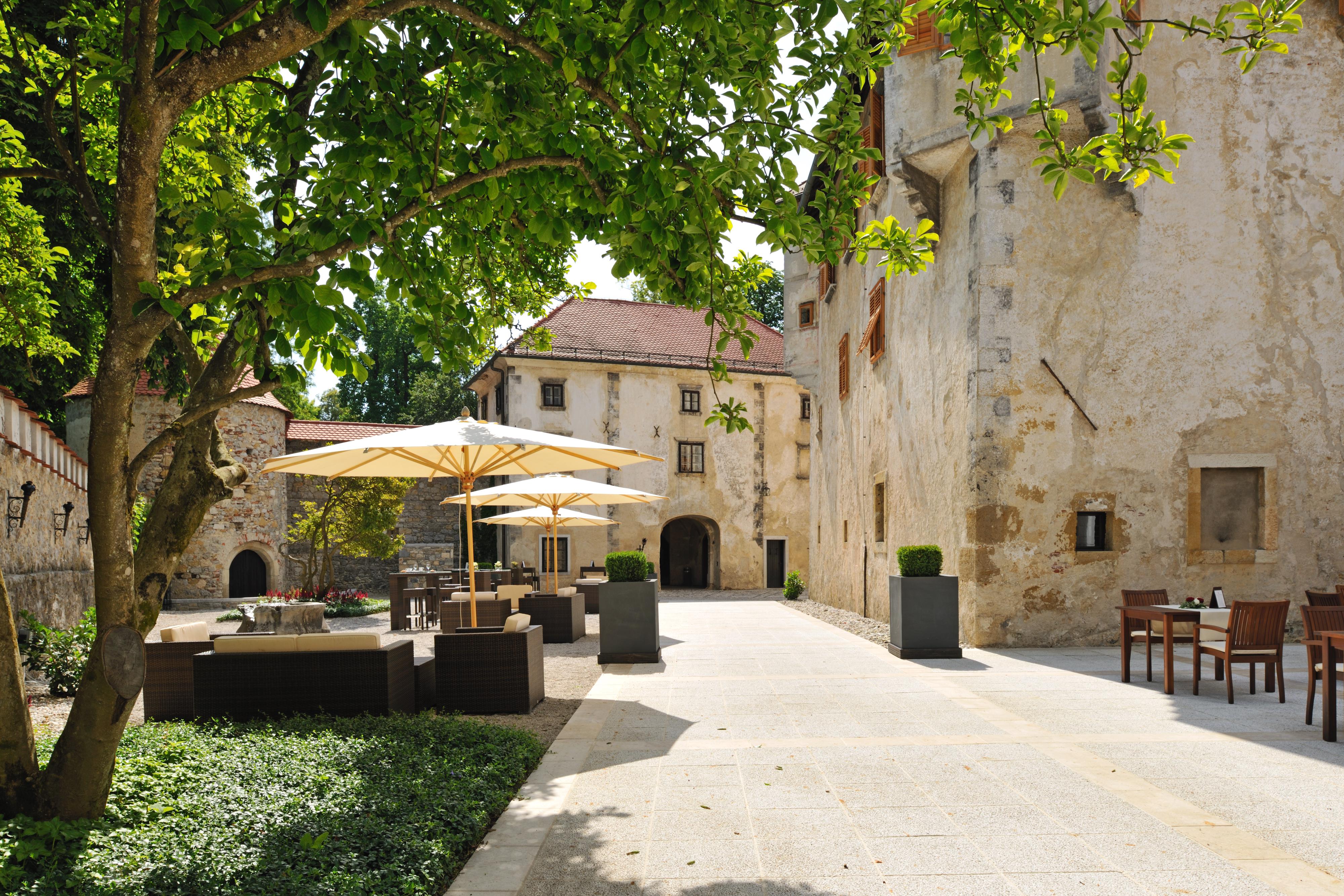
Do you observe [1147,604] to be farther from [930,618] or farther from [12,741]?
[12,741]

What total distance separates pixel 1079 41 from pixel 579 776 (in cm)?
460

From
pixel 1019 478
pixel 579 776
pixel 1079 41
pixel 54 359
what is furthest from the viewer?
pixel 54 359

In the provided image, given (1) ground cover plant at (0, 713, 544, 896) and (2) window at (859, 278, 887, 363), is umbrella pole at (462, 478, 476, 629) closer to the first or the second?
(1) ground cover plant at (0, 713, 544, 896)

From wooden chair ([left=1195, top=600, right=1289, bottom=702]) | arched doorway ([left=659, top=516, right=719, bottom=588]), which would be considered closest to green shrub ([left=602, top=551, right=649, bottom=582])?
wooden chair ([left=1195, top=600, right=1289, bottom=702])

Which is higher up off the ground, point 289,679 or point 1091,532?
point 1091,532

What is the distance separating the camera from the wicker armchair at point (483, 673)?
7.09 m

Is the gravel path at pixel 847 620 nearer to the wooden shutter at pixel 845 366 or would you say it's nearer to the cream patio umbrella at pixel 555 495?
the cream patio umbrella at pixel 555 495

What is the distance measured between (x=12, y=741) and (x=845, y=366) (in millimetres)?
17445

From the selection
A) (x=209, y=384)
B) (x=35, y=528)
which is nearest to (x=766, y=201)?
(x=209, y=384)

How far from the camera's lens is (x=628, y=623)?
Result: 10.1 m

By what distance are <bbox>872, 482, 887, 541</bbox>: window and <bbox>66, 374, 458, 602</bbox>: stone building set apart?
51.0 feet

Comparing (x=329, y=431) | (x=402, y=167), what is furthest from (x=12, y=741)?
(x=329, y=431)

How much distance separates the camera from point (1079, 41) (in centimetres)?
383

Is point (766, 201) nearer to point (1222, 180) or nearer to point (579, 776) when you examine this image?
point (579, 776)
